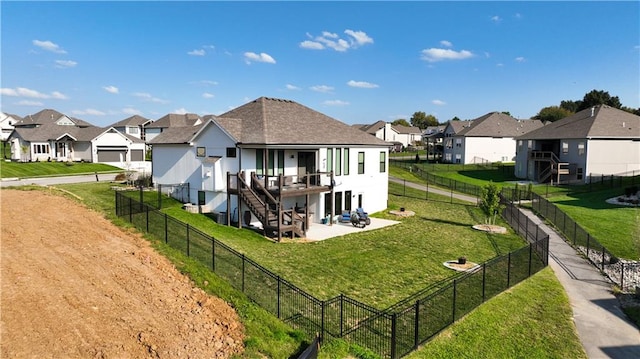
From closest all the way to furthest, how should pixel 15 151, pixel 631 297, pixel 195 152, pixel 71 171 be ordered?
pixel 631 297, pixel 195 152, pixel 71 171, pixel 15 151

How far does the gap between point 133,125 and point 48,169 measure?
35.5 metres

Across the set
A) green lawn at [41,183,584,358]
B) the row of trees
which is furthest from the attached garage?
the row of trees

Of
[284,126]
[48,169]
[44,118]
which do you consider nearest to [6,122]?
[44,118]

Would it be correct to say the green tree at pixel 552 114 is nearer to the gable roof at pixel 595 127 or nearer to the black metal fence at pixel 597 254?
the gable roof at pixel 595 127

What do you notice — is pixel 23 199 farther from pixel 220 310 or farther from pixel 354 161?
pixel 354 161

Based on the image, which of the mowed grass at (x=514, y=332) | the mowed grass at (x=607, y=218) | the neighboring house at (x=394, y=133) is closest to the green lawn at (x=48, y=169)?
the mowed grass at (x=514, y=332)

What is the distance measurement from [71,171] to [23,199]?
86.6 ft

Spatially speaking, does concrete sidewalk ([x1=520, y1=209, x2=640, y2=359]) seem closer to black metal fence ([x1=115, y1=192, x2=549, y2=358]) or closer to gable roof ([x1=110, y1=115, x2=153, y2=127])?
black metal fence ([x1=115, y1=192, x2=549, y2=358])

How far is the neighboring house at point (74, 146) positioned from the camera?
51.5m

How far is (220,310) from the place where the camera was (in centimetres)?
1133

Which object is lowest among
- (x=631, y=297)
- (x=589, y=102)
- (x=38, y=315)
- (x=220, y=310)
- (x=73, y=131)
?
(x=631, y=297)

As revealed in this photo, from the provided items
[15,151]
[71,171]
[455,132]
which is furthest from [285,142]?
[455,132]

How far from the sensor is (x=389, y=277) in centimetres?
1594

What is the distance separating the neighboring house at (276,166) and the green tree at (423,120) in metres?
149
